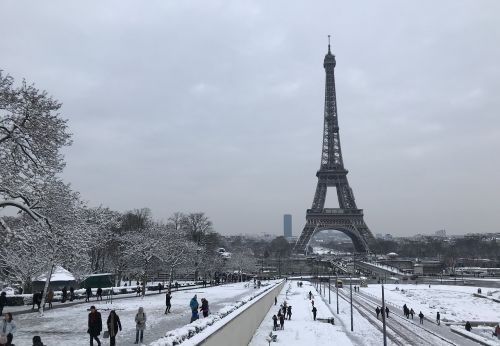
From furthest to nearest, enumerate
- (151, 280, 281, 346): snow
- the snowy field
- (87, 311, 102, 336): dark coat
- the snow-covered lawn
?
the snow-covered lawn
the snowy field
(87, 311, 102, 336): dark coat
(151, 280, 281, 346): snow

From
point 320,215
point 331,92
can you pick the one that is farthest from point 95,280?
point 331,92

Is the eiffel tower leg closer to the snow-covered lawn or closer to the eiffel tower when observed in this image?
the eiffel tower

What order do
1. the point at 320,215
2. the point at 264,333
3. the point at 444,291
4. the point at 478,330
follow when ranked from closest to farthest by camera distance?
the point at 264,333 < the point at 478,330 < the point at 444,291 < the point at 320,215

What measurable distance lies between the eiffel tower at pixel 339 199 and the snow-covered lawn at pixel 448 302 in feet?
171

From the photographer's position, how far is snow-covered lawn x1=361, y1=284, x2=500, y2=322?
53516mm

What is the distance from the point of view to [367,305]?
58375 millimetres

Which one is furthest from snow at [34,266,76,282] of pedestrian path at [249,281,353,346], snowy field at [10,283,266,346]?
pedestrian path at [249,281,353,346]

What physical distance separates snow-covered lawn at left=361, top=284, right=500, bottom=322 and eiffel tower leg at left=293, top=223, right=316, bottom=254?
5185 centimetres

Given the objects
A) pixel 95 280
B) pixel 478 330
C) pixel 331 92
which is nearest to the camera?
pixel 478 330

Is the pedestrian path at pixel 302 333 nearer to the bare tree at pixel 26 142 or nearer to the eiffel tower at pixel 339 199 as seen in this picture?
the bare tree at pixel 26 142

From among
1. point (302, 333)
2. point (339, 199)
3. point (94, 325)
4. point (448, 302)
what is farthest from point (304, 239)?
point (94, 325)

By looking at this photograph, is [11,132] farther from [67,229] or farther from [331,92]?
[331,92]

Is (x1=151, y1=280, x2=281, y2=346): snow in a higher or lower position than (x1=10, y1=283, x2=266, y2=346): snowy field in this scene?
higher

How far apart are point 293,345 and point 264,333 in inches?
132
